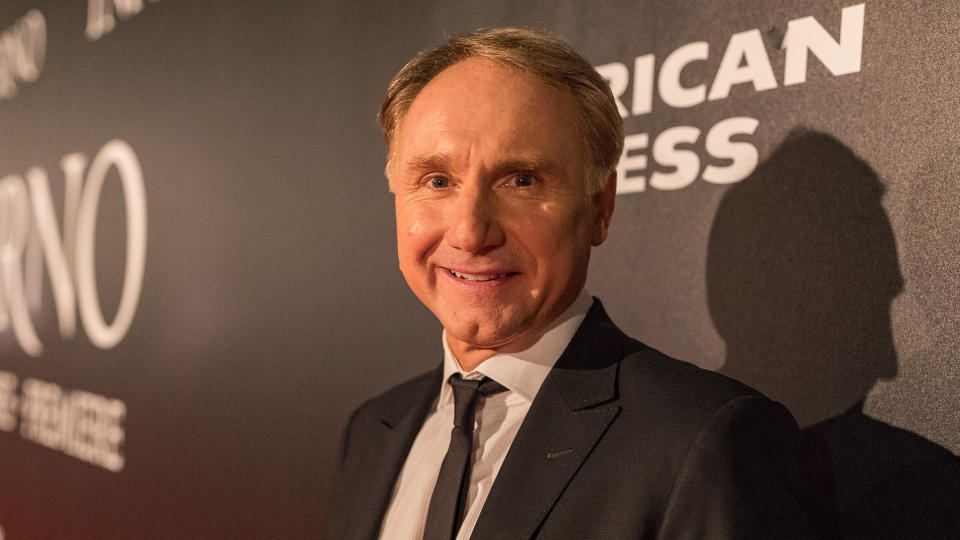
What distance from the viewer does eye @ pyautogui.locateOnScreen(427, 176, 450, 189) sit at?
1145 mm

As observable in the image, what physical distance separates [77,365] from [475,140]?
285 centimetres

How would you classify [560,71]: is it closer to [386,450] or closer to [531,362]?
[531,362]

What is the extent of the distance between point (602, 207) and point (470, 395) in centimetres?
36

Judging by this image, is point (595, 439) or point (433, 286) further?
point (433, 286)

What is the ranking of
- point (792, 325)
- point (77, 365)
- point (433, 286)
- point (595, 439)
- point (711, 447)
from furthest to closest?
point (77, 365)
point (792, 325)
point (433, 286)
point (595, 439)
point (711, 447)

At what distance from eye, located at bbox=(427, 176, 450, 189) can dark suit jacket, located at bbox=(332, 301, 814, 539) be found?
0.31 m

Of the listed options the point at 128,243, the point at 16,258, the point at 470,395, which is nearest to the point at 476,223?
the point at 470,395

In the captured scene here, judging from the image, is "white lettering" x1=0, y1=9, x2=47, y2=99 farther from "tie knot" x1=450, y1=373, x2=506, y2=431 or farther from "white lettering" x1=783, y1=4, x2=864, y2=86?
"white lettering" x1=783, y1=4, x2=864, y2=86

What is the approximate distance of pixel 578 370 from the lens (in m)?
1.14

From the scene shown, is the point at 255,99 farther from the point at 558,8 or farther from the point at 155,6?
the point at 558,8

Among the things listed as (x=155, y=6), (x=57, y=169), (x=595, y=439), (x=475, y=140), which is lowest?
(x=595, y=439)

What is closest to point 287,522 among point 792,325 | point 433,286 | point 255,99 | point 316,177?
point 316,177

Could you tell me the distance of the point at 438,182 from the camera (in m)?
1.15

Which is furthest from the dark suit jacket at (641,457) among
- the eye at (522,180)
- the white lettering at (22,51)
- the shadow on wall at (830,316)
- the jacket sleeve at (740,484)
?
the white lettering at (22,51)
